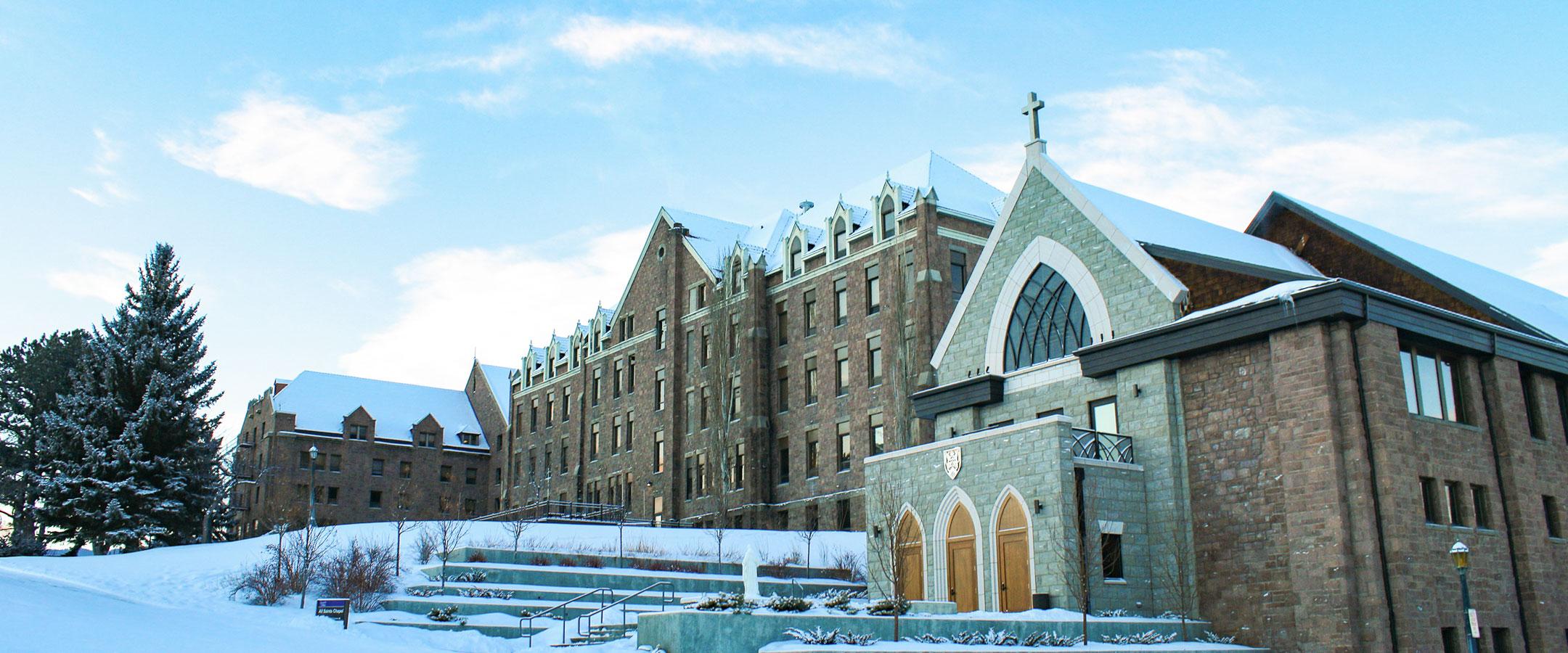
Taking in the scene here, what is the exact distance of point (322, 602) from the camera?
24.8 m

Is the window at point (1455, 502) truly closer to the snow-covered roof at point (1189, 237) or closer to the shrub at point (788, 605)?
the snow-covered roof at point (1189, 237)

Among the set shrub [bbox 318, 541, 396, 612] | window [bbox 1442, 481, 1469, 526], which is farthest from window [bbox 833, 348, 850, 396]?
window [bbox 1442, 481, 1469, 526]

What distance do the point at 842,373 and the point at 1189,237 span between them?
21790mm

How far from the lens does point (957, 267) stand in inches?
1850

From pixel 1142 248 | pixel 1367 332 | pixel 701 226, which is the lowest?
pixel 1367 332

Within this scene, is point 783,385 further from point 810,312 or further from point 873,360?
point 873,360

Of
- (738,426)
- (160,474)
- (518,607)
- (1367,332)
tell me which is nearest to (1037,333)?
(1367,332)

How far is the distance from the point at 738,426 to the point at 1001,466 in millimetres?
27278

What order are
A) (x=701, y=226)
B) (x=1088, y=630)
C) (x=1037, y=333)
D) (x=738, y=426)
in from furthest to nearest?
(x=701, y=226)
(x=738, y=426)
(x=1037, y=333)
(x=1088, y=630)

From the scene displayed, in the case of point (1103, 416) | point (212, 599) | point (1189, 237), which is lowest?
point (212, 599)

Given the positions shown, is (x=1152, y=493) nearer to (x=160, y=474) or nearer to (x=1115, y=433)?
(x=1115, y=433)

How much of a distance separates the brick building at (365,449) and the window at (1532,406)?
55540mm

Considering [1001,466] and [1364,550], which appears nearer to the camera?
[1364,550]

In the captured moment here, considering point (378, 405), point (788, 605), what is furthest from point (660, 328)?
point (788, 605)
